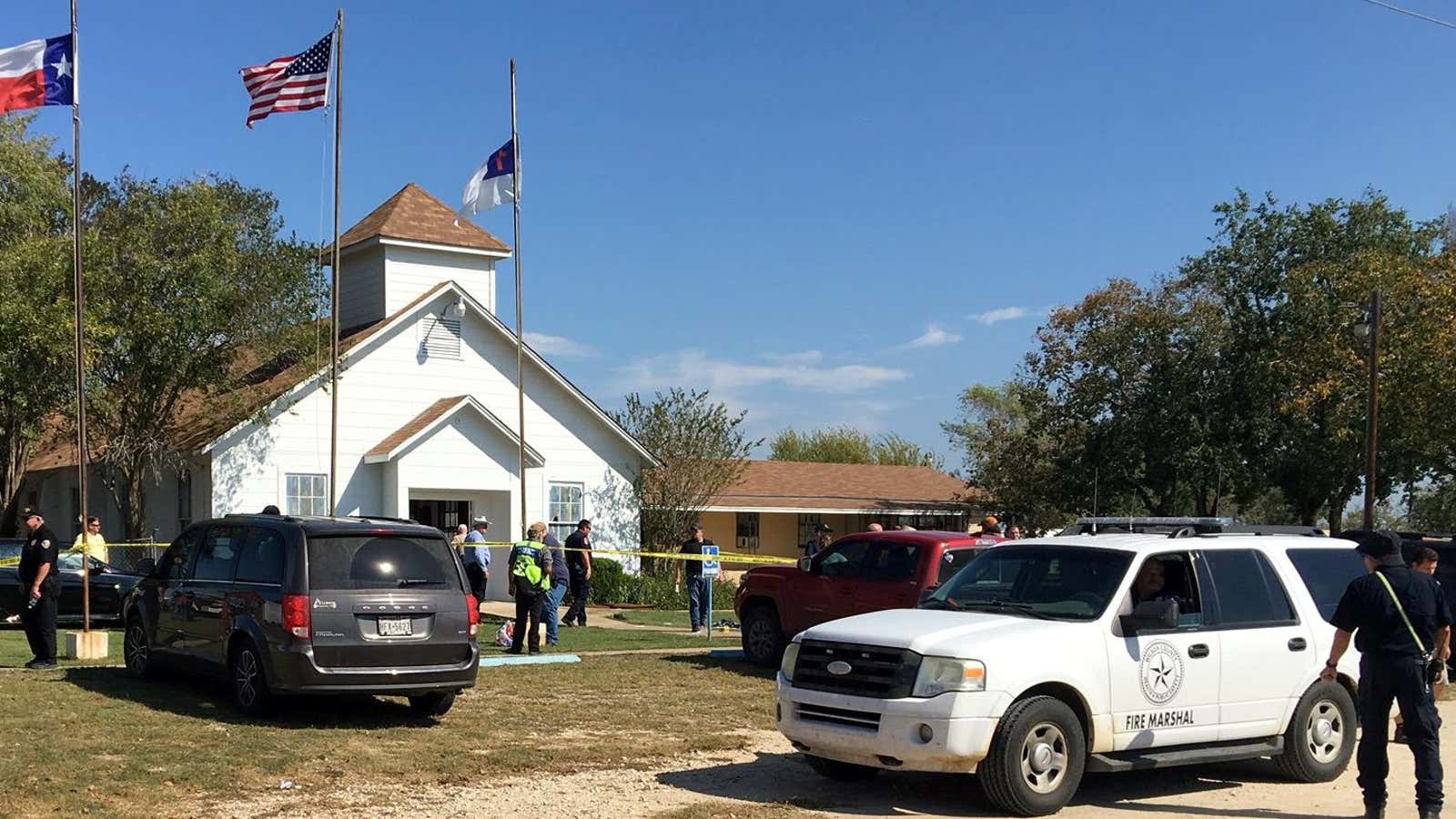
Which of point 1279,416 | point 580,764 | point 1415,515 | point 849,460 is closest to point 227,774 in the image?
point 580,764

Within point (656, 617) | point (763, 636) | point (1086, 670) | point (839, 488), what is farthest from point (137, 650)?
point (839, 488)

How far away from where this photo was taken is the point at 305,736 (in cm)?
1109

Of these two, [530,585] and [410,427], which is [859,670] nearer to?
[530,585]

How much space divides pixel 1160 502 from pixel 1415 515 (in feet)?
56.4

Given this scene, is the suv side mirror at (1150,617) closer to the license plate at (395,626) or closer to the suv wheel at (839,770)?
the suv wheel at (839,770)

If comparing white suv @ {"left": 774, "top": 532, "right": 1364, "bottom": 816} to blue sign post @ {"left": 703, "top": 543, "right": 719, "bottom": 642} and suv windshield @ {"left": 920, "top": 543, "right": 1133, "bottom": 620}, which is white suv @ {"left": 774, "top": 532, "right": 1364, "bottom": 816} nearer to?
suv windshield @ {"left": 920, "top": 543, "right": 1133, "bottom": 620}

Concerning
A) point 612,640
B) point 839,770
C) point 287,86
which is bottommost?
point 612,640

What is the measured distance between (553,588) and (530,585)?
2302mm

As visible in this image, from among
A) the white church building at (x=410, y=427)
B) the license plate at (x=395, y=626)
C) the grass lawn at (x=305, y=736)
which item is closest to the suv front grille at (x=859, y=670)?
the grass lawn at (x=305, y=736)

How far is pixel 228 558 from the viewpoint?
41.6ft

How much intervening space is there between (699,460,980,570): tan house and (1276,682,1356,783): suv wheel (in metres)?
27.0

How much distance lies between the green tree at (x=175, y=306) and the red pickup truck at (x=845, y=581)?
43.6ft

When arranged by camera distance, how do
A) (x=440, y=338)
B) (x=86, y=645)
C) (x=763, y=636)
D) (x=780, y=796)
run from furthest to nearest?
(x=440, y=338)
(x=763, y=636)
(x=86, y=645)
(x=780, y=796)

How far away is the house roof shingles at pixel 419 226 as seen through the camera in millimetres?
30859
